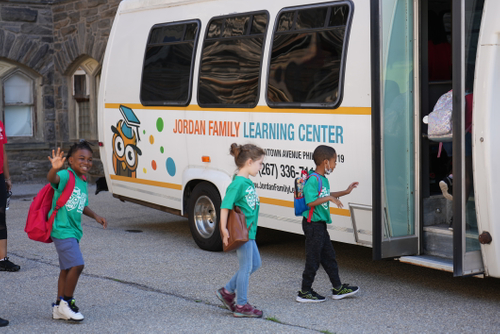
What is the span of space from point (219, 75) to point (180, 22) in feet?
3.50

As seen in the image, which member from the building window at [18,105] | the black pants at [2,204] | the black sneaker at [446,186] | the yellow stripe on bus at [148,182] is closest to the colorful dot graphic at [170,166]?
the yellow stripe on bus at [148,182]

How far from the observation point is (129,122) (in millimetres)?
9102

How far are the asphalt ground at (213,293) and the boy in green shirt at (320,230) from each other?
107mm

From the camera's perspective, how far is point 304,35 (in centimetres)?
682

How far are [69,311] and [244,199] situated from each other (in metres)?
1.47

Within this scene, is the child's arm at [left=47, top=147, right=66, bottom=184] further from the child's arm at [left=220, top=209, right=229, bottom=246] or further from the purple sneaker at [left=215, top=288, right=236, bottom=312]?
the purple sneaker at [left=215, top=288, right=236, bottom=312]

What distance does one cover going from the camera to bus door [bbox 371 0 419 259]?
577 cm

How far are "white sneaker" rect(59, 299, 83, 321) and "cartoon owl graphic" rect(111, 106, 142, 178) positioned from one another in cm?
384

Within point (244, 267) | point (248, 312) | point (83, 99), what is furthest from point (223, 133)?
point (83, 99)

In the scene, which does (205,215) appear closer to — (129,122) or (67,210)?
(129,122)

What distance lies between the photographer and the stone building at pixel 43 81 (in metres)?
15.2

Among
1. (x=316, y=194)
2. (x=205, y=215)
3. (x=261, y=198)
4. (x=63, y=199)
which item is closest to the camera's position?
(x=63, y=199)

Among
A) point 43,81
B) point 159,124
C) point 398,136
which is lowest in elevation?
point 398,136

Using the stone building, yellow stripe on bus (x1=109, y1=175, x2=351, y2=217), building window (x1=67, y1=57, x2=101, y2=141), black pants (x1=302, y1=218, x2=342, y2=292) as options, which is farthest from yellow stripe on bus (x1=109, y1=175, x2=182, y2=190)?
building window (x1=67, y1=57, x2=101, y2=141)
